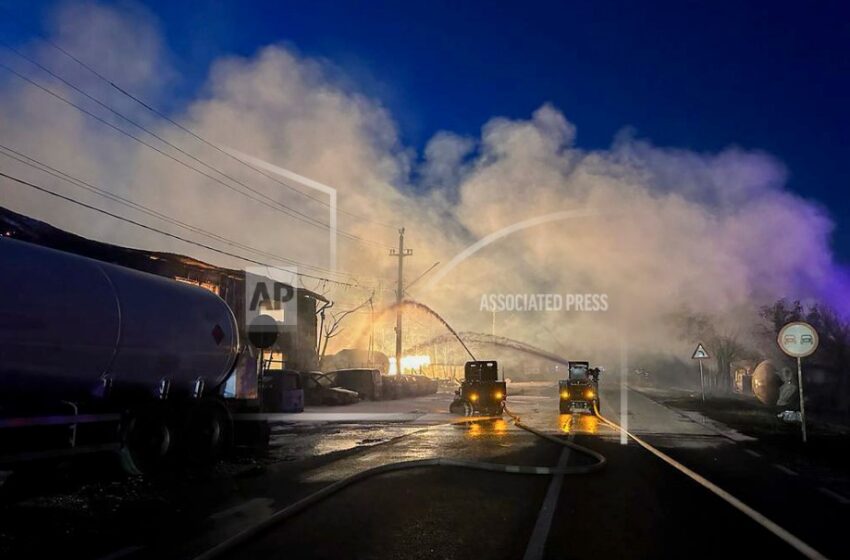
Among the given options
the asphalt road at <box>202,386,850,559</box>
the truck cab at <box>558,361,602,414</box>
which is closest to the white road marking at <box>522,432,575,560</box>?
the asphalt road at <box>202,386,850,559</box>

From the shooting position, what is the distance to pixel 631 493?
783 cm

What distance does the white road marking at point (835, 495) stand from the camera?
7473 mm

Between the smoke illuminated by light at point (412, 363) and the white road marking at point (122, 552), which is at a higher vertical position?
the smoke illuminated by light at point (412, 363)

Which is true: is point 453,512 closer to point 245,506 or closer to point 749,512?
point 245,506

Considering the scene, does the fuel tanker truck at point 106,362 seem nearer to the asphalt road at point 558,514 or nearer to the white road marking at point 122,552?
the asphalt road at point 558,514

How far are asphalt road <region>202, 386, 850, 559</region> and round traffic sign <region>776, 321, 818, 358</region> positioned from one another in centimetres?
344

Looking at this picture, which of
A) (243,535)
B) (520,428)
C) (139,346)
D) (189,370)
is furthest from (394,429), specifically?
(243,535)

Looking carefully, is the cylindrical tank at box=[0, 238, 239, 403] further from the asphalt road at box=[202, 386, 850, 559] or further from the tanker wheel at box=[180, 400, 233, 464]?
the asphalt road at box=[202, 386, 850, 559]

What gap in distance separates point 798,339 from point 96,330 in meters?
13.4

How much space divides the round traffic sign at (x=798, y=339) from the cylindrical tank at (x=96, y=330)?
11.6 metres

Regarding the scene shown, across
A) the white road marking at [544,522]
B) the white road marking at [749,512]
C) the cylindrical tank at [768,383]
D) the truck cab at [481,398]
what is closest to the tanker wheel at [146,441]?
the white road marking at [544,522]

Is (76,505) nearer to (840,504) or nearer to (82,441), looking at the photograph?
(82,441)

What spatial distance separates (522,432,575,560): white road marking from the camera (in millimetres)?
5238

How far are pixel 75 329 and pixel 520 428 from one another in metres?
12.2
